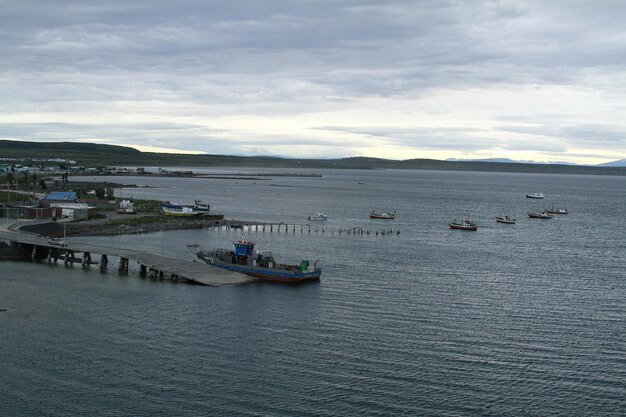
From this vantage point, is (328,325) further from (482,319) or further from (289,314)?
(482,319)

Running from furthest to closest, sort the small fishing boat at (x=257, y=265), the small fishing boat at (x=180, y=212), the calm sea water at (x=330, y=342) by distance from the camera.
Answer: the small fishing boat at (x=180, y=212)
the small fishing boat at (x=257, y=265)
the calm sea water at (x=330, y=342)

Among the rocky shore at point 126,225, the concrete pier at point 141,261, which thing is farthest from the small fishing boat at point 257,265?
the rocky shore at point 126,225

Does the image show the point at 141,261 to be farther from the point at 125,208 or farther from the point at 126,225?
the point at 125,208

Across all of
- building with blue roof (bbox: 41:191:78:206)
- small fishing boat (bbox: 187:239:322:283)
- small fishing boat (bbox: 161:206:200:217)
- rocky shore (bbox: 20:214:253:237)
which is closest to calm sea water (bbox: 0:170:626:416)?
small fishing boat (bbox: 187:239:322:283)

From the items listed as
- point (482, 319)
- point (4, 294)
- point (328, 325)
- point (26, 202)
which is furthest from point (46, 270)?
point (26, 202)

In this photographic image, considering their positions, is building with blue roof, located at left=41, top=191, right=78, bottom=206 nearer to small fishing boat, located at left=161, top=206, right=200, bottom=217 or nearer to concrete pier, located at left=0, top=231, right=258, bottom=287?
small fishing boat, located at left=161, top=206, right=200, bottom=217

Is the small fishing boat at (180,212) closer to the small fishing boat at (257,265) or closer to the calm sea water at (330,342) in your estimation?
the calm sea water at (330,342)

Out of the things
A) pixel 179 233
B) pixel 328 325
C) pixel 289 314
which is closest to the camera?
pixel 328 325
